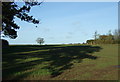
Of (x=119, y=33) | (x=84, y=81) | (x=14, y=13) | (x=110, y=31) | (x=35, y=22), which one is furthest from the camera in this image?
(x=110, y=31)

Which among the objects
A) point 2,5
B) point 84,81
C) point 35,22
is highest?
point 2,5

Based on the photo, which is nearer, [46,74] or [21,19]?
[46,74]

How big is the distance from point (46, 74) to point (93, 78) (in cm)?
269

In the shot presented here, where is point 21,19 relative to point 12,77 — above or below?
above

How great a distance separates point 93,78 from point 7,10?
32.1ft

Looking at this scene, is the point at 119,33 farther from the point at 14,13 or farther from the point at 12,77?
the point at 12,77

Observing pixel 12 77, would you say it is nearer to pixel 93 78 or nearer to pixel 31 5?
pixel 93 78

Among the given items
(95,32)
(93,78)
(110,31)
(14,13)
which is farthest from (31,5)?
(95,32)

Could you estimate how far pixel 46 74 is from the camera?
1053cm

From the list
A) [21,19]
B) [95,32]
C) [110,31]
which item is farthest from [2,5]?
[95,32]

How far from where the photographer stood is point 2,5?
49.8ft

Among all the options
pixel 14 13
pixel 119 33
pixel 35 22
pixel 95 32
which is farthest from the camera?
pixel 95 32

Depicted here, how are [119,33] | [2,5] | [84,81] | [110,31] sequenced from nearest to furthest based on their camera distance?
1. [84,81]
2. [2,5]
3. [119,33]
4. [110,31]

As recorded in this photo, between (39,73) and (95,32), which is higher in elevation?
(95,32)
